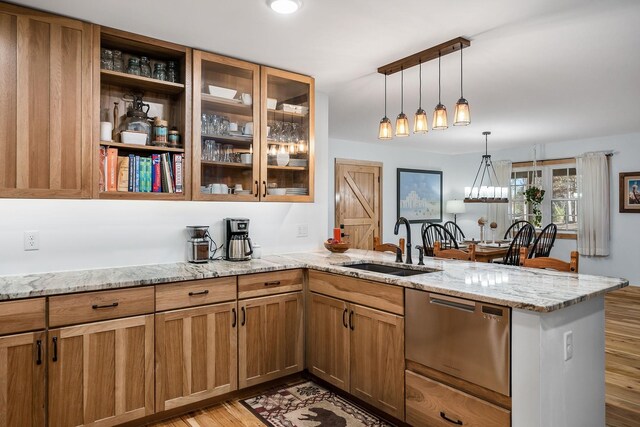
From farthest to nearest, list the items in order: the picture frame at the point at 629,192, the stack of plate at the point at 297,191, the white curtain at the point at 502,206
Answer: the white curtain at the point at 502,206 → the picture frame at the point at 629,192 → the stack of plate at the point at 297,191

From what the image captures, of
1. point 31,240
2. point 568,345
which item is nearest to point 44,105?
point 31,240

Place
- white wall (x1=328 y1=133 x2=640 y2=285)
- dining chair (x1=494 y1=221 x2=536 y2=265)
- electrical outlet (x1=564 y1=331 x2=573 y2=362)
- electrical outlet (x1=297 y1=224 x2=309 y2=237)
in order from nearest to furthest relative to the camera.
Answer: electrical outlet (x1=564 y1=331 x2=573 y2=362) < electrical outlet (x1=297 y1=224 x2=309 y2=237) < dining chair (x1=494 y1=221 x2=536 y2=265) < white wall (x1=328 y1=133 x2=640 y2=285)

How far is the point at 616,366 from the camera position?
3.32 meters

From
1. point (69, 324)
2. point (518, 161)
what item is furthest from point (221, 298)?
point (518, 161)

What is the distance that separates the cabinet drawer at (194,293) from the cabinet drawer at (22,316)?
58 cm

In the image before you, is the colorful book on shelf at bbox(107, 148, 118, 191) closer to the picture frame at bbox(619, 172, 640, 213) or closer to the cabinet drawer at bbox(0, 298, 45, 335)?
the cabinet drawer at bbox(0, 298, 45, 335)

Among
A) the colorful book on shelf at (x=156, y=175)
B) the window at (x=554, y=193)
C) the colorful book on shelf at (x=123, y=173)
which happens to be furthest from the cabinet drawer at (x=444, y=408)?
the window at (x=554, y=193)

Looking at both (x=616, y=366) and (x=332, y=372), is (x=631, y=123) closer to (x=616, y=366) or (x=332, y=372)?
(x=616, y=366)

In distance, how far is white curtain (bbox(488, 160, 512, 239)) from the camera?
7.71 meters

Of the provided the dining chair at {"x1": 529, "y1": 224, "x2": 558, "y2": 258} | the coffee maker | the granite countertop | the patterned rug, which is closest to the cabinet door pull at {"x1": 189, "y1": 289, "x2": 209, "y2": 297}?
the granite countertop

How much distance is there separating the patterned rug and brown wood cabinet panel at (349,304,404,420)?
0.41ft

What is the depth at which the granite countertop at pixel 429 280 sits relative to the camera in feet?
6.10

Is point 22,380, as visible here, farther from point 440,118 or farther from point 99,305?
point 440,118

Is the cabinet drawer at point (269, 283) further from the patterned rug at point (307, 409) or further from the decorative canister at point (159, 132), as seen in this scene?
the decorative canister at point (159, 132)
